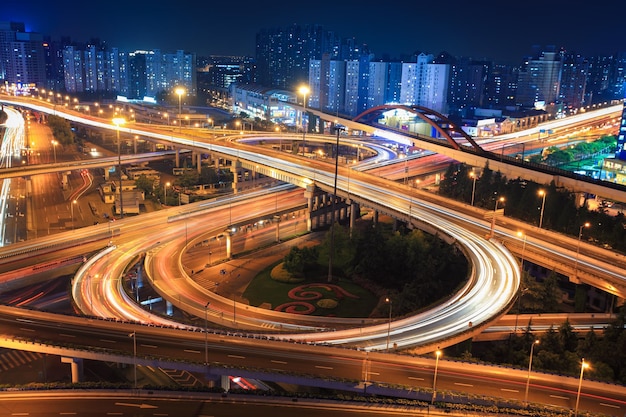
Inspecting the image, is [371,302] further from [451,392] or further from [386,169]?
[386,169]

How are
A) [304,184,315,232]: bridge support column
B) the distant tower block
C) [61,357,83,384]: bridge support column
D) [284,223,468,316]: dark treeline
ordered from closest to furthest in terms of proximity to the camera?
[61,357,83,384]: bridge support column → [284,223,468,316]: dark treeline → [304,184,315,232]: bridge support column → the distant tower block

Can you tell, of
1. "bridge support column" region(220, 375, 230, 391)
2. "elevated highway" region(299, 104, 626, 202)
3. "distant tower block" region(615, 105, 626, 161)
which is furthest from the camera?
"distant tower block" region(615, 105, 626, 161)

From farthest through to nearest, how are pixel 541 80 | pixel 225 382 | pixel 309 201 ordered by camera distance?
1. pixel 541 80
2. pixel 309 201
3. pixel 225 382

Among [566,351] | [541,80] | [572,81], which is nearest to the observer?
[566,351]

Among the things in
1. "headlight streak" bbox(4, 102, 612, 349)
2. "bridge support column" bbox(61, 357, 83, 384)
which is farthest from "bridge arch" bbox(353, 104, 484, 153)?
"bridge support column" bbox(61, 357, 83, 384)

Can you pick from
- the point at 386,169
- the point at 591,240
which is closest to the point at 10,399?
the point at 591,240

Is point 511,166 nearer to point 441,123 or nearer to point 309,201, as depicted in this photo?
point 441,123

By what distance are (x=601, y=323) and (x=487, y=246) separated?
32.1 feet

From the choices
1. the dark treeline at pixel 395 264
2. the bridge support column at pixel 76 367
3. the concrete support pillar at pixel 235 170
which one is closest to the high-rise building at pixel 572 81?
the concrete support pillar at pixel 235 170

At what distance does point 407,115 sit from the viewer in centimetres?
12225

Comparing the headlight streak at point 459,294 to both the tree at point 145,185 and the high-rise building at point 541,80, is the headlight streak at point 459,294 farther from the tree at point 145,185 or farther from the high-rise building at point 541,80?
the high-rise building at point 541,80

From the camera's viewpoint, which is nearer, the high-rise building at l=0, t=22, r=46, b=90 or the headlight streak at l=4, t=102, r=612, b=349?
the headlight streak at l=4, t=102, r=612, b=349

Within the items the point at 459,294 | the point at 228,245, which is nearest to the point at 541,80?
the point at 228,245

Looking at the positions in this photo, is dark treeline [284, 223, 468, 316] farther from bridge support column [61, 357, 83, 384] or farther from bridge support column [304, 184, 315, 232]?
bridge support column [61, 357, 83, 384]
